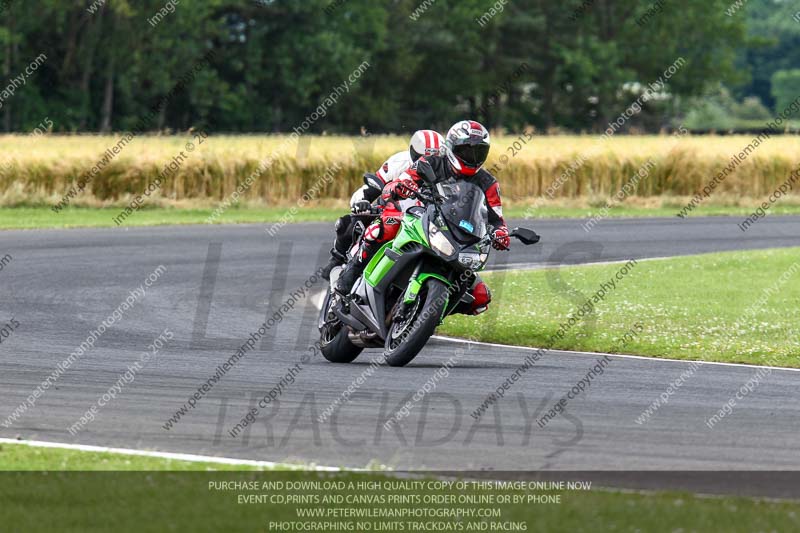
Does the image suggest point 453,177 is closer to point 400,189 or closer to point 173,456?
point 400,189

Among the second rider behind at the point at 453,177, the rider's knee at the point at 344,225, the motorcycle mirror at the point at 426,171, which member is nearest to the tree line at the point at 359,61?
the rider's knee at the point at 344,225

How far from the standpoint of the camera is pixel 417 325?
11961 millimetres

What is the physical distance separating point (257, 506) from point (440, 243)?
507 cm

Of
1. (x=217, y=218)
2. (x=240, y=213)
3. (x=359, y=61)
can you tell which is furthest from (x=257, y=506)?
(x=359, y=61)

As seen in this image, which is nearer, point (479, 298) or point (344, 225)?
point (479, 298)

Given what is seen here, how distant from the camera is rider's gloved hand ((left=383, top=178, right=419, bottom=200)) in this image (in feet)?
40.4

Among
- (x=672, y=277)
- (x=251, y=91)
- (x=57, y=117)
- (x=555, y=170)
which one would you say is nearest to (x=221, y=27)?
(x=251, y=91)

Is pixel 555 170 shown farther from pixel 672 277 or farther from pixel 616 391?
pixel 616 391

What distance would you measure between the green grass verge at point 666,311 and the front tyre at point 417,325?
2.38 metres

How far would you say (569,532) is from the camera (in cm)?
659

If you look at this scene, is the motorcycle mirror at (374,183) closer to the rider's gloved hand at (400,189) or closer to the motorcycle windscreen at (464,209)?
the rider's gloved hand at (400,189)

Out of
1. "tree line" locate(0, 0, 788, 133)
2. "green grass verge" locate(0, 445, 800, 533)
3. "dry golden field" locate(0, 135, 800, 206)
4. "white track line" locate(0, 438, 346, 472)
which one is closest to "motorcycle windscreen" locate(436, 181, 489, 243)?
"white track line" locate(0, 438, 346, 472)

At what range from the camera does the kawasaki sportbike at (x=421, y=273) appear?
469 inches

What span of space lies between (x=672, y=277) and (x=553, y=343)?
6.09 meters
